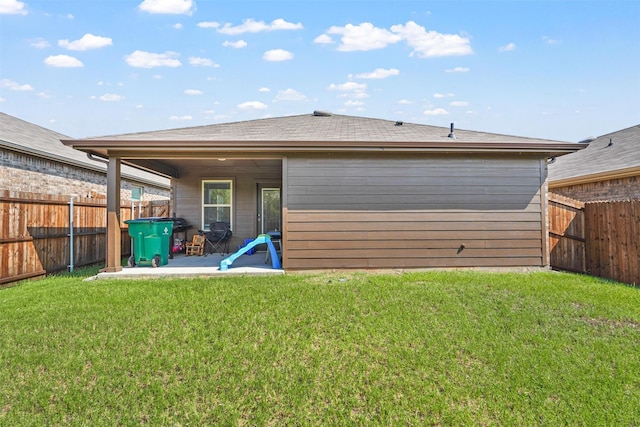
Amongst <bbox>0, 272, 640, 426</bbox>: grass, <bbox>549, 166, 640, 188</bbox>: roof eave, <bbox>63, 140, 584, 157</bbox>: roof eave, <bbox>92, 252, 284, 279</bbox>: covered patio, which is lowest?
<bbox>0, 272, 640, 426</bbox>: grass

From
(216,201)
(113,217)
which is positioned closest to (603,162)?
(216,201)

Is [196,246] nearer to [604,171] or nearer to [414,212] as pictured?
[414,212]

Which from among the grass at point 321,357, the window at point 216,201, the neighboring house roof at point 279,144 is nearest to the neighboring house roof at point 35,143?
the window at point 216,201

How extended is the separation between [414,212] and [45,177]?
10.2m

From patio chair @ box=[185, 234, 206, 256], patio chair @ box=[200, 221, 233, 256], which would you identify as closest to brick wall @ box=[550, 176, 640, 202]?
patio chair @ box=[200, 221, 233, 256]

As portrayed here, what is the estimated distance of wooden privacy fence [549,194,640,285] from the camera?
5098mm

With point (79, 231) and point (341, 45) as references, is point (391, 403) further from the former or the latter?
point (341, 45)

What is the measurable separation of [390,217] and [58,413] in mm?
5062

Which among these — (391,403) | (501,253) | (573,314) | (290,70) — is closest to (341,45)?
(290,70)

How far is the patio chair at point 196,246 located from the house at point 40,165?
2.92 metres

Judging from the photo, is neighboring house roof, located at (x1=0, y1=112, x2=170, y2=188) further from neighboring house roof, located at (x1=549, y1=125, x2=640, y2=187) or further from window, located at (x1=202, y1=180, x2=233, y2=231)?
neighboring house roof, located at (x1=549, y1=125, x2=640, y2=187)

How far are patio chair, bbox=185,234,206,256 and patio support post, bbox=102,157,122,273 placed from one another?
247 cm

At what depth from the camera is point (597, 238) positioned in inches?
227

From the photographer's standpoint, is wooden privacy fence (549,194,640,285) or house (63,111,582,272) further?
house (63,111,582,272)
